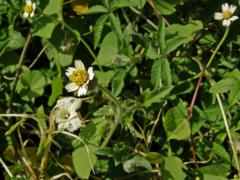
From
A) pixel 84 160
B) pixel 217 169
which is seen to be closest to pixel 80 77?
pixel 84 160

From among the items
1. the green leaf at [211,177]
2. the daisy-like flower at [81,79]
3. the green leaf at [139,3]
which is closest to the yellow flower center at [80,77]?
the daisy-like flower at [81,79]

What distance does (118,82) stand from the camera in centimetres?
191

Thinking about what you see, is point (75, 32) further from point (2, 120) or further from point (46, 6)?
Result: point (2, 120)

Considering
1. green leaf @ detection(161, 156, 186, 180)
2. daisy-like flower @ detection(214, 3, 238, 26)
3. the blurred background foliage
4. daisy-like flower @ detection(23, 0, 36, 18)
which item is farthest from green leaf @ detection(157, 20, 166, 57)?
daisy-like flower @ detection(23, 0, 36, 18)

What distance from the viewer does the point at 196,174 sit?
1875 millimetres

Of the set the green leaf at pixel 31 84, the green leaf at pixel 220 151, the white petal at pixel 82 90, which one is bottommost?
the green leaf at pixel 220 151

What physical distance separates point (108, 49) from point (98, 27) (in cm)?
8

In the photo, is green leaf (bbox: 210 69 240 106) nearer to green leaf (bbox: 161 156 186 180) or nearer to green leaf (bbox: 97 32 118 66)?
green leaf (bbox: 161 156 186 180)

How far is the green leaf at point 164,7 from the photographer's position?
199 centimetres

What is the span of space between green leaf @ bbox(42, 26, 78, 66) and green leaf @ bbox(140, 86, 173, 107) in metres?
0.32

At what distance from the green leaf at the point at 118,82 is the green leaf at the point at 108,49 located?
0.21ft

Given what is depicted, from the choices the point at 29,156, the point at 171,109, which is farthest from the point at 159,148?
the point at 29,156

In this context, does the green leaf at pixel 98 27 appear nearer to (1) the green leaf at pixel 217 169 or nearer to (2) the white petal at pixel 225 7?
(2) the white petal at pixel 225 7

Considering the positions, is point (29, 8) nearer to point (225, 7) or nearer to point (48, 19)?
point (48, 19)
